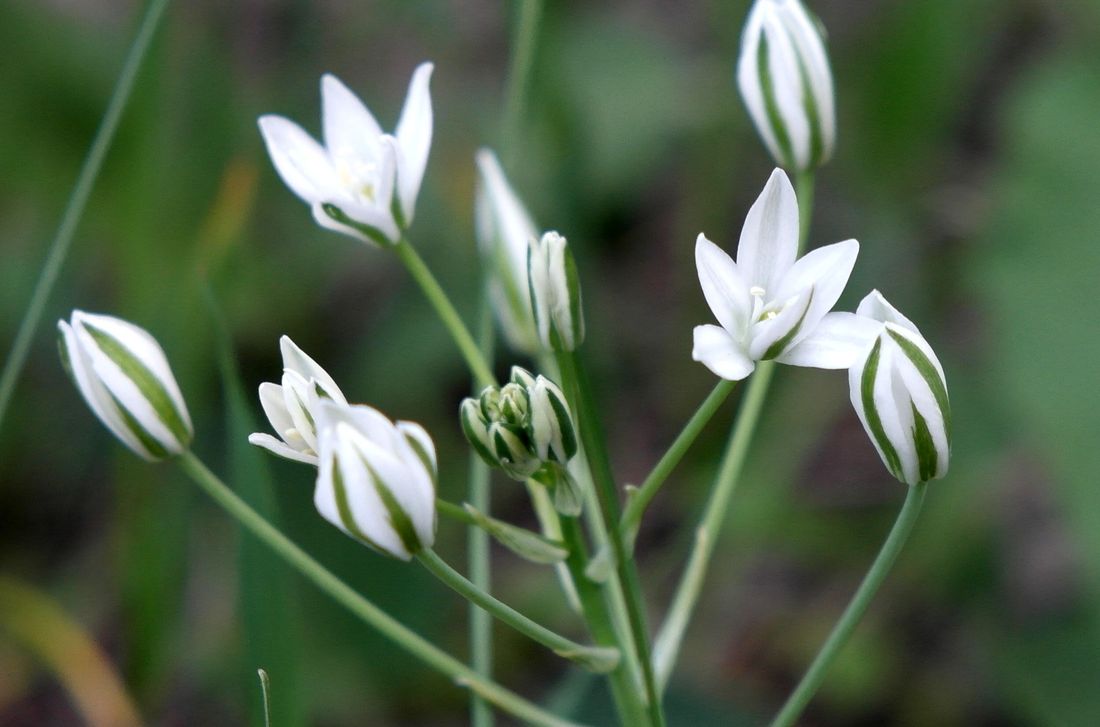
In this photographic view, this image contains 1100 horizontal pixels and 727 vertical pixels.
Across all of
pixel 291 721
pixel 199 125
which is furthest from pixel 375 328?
pixel 291 721

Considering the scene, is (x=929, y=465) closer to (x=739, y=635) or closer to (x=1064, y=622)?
(x=1064, y=622)

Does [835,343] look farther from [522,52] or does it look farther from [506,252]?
[522,52]

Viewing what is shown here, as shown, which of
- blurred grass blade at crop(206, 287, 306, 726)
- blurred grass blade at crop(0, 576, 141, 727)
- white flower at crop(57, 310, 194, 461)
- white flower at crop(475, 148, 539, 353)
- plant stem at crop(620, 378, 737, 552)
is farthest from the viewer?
blurred grass blade at crop(0, 576, 141, 727)

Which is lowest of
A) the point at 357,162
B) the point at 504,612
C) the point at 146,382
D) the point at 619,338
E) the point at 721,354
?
the point at 619,338

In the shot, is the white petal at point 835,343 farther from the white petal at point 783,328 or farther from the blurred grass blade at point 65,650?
the blurred grass blade at point 65,650

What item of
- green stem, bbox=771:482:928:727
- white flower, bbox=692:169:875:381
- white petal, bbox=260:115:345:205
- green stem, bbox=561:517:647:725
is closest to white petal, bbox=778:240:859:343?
white flower, bbox=692:169:875:381

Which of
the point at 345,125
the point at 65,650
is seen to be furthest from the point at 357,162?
the point at 65,650

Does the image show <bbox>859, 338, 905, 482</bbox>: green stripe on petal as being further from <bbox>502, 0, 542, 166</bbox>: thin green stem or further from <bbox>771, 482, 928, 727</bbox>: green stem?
<bbox>502, 0, 542, 166</bbox>: thin green stem
